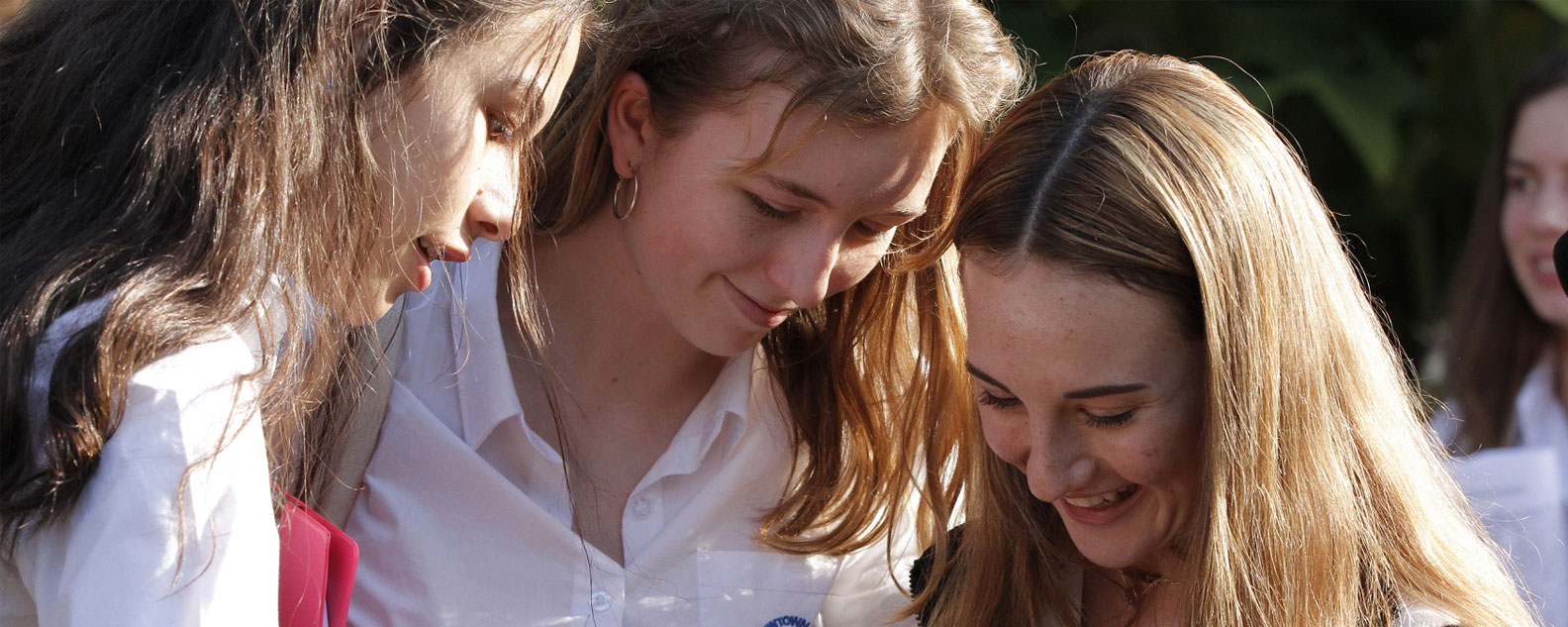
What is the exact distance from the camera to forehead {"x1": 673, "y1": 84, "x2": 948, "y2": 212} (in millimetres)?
1964

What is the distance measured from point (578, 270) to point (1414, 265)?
410 centimetres

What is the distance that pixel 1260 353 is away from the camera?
1699 millimetres

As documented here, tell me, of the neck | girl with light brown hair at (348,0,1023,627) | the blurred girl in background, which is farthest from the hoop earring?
the blurred girl in background

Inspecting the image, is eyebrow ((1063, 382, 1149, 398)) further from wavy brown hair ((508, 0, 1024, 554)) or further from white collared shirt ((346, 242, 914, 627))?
white collared shirt ((346, 242, 914, 627))

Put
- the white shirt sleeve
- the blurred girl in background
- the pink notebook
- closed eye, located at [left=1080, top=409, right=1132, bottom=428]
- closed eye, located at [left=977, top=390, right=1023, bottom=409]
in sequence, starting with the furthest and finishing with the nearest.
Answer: the blurred girl in background → closed eye, located at [left=977, top=390, right=1023, bottom=409] → closed eye, located at [left=1080, top=409, right=1132, bottom=428] → the pink notebook → the white shirt sleeve

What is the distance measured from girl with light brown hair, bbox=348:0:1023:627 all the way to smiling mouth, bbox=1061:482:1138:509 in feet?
1.37

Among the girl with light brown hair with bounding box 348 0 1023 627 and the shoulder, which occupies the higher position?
the girl with light brown hair with bounding box 348 0 1023 627

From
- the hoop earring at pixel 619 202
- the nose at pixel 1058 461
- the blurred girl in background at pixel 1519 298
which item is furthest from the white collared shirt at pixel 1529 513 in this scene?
the hoop earring at pixel 619 202

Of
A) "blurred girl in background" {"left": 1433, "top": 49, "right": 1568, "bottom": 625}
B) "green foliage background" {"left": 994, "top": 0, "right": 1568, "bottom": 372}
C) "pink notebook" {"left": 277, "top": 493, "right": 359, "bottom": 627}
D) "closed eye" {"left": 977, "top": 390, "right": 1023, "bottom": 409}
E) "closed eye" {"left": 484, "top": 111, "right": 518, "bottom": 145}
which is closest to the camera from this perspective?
"pink notebook" {"left": 277, "top": 493, "right": 359, "bottom": 627}

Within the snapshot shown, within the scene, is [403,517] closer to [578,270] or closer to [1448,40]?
[578,270]

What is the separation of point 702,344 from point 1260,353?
0.86 m

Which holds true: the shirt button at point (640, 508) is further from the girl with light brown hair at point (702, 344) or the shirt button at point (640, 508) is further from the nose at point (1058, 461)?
the nose at point (1058, 461)

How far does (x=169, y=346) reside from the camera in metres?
1.22

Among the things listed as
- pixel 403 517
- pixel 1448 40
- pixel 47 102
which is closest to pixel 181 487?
pixel 47 102
